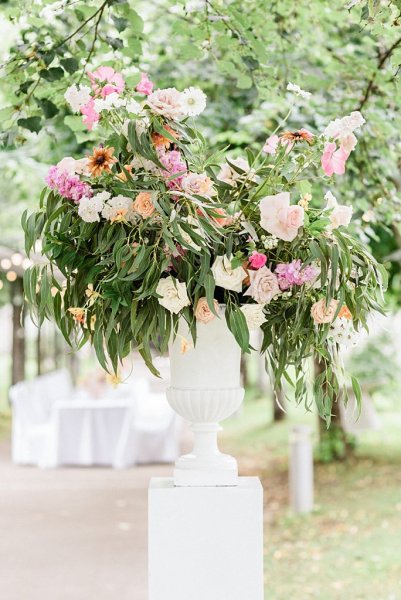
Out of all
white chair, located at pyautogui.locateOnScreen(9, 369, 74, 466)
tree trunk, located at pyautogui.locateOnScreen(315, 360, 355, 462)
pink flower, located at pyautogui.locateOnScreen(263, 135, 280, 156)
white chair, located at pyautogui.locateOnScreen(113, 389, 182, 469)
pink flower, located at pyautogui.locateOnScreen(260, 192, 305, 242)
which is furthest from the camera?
white chair, located at pyautogui.locateOnScreen(9, 369, 74, 466)

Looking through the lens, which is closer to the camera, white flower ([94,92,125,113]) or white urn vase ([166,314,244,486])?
white flower ([94,92,125,113])

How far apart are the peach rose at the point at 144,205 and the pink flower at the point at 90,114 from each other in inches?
11.2

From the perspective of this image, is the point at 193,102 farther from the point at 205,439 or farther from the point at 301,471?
the point at 301,471

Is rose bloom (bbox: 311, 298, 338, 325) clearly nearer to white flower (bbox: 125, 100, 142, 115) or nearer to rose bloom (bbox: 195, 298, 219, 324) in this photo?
rose bloom (bbox: 195, 298, 219, 324)

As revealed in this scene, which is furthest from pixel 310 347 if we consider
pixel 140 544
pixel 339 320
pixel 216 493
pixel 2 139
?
pixel 140 544

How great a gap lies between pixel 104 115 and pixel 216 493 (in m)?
1.07

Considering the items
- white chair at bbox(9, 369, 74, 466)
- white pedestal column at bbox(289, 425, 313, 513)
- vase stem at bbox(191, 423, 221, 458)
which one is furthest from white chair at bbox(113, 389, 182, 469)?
vase stem at bbox(191, 423, 221, 458)

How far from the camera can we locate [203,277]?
2189 millimetres

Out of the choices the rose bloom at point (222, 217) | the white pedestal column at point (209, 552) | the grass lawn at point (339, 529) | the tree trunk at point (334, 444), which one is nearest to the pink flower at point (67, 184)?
the rose bloom at point (222, 217)

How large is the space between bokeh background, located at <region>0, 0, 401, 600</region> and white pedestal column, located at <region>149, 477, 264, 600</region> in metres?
0.37

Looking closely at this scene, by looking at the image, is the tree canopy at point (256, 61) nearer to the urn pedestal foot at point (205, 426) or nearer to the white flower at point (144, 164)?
the white flower at point (144, 164)

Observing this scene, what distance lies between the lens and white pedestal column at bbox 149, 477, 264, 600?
232cm

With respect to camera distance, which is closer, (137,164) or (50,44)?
(137,164)

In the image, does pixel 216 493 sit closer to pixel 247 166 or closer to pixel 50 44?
pixel 247 166
